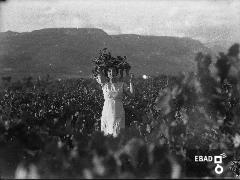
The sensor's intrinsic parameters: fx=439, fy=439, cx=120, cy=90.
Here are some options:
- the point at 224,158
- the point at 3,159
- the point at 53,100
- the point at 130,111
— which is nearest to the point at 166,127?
the point at 224,158

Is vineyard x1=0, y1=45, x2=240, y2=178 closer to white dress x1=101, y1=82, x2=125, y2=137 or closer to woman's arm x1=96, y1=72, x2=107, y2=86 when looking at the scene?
woman's arm x1=96, y1=72, x2=107, y2=86

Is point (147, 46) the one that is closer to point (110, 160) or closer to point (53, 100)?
point (53, 100)

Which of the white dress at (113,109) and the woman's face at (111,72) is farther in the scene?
the white dress at (113,109)

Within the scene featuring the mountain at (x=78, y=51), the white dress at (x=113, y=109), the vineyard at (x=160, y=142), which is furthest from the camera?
the mountain at (x=78, y=51)

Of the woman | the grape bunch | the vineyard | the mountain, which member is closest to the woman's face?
the grape bunch

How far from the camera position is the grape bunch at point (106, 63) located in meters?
7.00

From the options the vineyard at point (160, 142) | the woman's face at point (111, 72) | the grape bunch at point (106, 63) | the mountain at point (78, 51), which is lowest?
the mountain at point (78, 51)

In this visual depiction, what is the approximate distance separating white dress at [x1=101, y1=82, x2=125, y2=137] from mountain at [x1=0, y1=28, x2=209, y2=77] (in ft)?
313

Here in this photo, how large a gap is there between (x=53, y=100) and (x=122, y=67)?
16246 millimetres

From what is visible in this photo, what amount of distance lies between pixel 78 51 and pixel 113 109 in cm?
13306

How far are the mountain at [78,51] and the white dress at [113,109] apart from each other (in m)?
95.5

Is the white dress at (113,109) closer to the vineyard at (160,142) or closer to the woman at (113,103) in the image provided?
the woman at (113,103)

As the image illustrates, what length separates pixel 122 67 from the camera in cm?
718

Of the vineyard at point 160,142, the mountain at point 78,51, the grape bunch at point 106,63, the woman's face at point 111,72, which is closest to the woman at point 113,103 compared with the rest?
the woman's face at point 111,72
